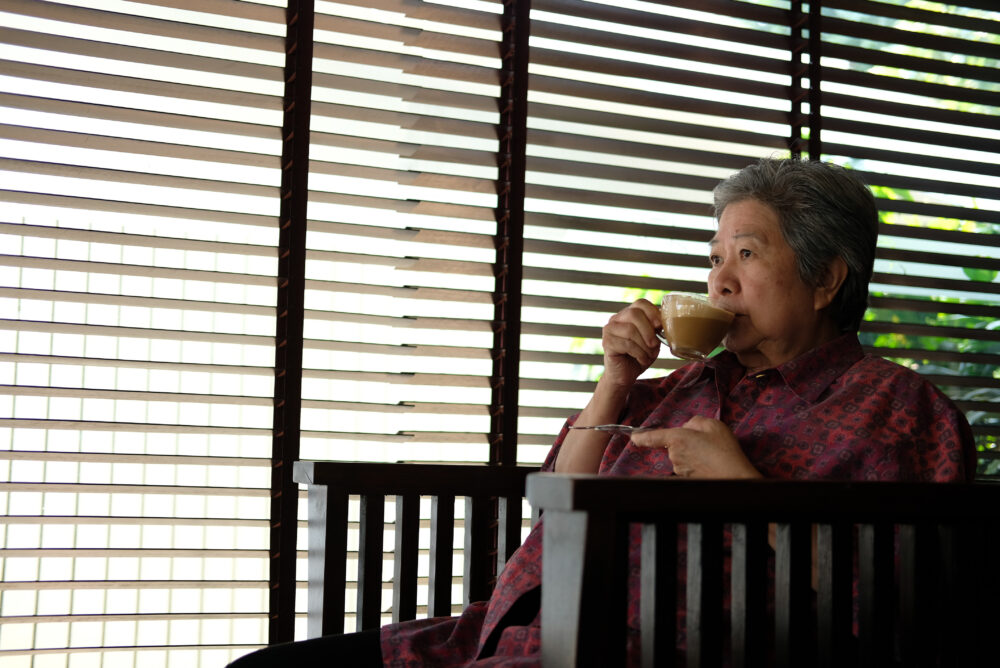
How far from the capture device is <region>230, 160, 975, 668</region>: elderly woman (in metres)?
1.62

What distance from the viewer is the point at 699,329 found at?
1.77 metres

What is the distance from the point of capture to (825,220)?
1839 millimetres

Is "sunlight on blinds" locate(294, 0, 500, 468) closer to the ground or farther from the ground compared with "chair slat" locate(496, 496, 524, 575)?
farther from the ground

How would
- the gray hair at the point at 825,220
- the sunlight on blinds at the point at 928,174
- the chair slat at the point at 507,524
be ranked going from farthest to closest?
the sunlight on blinds at the point at 928,174, the chair slat at the point at 507,524, the gray hair at the point at 825,220

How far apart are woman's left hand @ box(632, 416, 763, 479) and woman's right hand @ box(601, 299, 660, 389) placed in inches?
12.3

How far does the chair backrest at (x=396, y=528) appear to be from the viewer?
193 cm

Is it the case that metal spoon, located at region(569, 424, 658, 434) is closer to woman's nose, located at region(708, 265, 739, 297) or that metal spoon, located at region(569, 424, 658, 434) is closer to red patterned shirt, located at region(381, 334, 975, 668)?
red patterned shirt, located at region(381, 334, 975, 668)

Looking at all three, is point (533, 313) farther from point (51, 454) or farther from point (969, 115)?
point (969, 115)

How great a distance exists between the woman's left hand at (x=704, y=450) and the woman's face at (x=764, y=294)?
36 centimetres

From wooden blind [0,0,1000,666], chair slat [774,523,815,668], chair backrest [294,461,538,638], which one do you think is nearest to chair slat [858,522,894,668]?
chair slat [774,523,815,668]

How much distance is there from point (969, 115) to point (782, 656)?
254 cm

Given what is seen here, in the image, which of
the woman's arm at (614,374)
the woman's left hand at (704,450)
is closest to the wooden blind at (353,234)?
the woman's arm at (614,374)

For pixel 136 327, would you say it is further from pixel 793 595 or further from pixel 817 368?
pixel 793 595

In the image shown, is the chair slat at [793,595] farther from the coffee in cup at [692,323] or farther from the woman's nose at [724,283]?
the woman's nose at [724,283]
